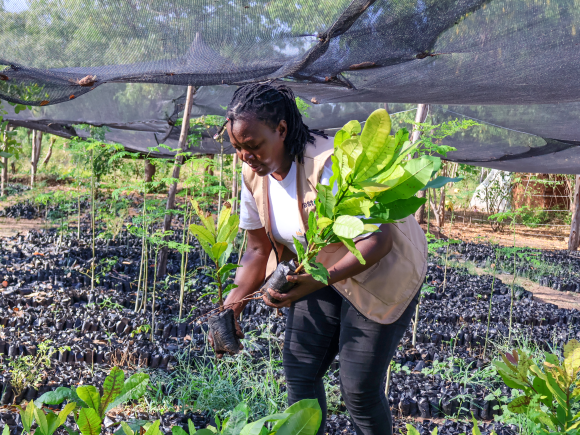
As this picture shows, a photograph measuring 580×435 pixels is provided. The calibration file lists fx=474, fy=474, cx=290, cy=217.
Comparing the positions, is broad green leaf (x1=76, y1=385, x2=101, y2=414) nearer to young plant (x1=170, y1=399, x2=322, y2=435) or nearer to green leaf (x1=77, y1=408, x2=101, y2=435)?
Result: green leaf (x1=77, y1=408, x2=101, y2=435)

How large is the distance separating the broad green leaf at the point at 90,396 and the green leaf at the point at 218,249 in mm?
328

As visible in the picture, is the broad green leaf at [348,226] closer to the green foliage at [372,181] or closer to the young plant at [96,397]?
the green foliage at [372,181]

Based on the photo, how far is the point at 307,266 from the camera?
78 centimetres

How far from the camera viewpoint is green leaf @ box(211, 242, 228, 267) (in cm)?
96

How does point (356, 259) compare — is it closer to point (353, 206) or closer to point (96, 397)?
point (353, 206)

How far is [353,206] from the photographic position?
716 mm

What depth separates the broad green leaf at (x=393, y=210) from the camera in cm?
72

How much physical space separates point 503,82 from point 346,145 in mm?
2636

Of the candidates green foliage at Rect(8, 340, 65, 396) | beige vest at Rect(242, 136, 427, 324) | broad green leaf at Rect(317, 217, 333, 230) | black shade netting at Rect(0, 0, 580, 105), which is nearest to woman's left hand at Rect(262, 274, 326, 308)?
broad green leaf at Rect(317, 217, 333, 230)

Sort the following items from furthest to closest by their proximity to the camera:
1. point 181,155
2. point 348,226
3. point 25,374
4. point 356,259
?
point 181,155
point 25,374
point 356,259
point 348,226

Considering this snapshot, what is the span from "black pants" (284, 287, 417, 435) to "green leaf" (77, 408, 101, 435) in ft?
Result: 2.84

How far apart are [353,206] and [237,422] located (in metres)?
0.41

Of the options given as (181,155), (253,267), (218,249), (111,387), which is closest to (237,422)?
(111,387)

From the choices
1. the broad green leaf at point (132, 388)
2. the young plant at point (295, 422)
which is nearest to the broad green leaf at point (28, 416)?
the broad green leaf at point (132, 388)
